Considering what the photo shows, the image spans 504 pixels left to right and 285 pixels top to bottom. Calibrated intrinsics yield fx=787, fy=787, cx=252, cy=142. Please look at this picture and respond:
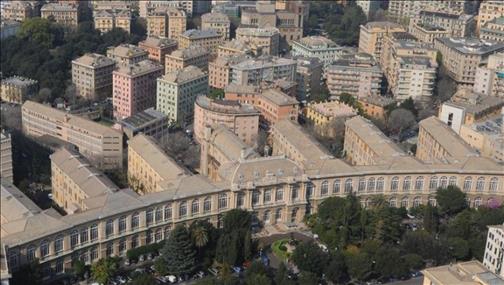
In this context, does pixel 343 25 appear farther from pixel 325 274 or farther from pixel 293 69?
pixel 325 274

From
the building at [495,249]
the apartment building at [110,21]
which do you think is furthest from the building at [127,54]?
the building at [495,249]

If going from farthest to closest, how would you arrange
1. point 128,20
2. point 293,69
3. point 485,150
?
point 128,20 → point 293,69 → point 485,150

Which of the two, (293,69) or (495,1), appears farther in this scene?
(495,1)

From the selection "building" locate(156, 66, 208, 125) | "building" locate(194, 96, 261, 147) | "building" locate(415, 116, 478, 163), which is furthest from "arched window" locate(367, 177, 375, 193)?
"building" locate(156, 66, 208, 125)

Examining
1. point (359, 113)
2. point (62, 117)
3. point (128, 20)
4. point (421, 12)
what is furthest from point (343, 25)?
point (62, 117)

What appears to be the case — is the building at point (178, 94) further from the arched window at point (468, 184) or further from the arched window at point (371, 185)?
the arched window at point (468, 184)

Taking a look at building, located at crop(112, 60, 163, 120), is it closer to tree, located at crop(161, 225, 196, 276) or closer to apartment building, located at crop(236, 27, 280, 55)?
apartment building, located at crop(236, 27, 280, 55)
